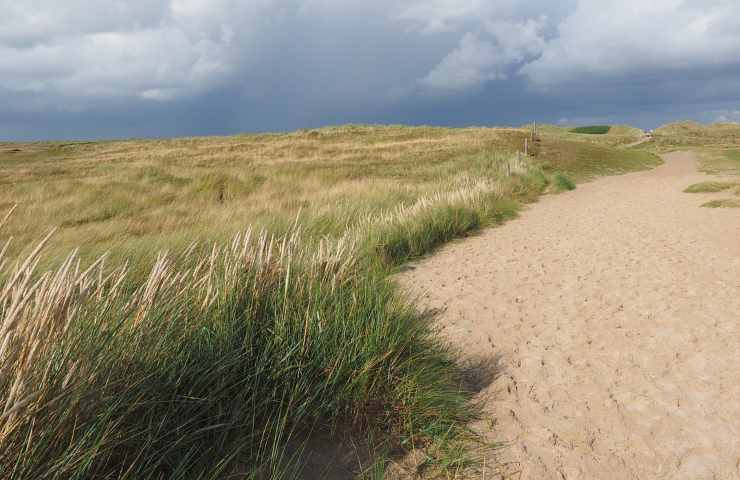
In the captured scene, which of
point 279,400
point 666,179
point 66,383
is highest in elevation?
point 66,383

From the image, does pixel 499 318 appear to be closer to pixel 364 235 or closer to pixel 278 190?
pixel 364 235

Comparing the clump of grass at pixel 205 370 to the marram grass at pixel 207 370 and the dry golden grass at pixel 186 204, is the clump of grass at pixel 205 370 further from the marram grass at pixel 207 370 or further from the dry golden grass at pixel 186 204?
the dry golden grass at pixel 186 204

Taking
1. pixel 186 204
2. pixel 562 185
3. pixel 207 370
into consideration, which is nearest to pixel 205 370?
pixel 207 370

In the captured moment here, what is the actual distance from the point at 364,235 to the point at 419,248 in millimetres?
1395

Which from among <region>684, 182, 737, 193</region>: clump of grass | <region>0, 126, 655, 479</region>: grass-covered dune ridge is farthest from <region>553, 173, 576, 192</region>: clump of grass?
<region>0, 126, 655, 479</region>: grass-covered dune ridge

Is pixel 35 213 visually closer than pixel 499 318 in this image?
No

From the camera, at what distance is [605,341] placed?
165 inches

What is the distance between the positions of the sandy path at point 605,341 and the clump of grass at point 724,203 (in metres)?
2.70

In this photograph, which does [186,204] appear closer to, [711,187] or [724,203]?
[724,203]

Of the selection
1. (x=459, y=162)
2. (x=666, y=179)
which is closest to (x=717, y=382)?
(x=666, y=179)

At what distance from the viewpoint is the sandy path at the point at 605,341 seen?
271 centimetres

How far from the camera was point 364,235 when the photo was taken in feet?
23.3

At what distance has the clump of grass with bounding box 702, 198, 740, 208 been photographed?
1083 centimetres

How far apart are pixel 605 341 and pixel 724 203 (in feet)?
31.4
